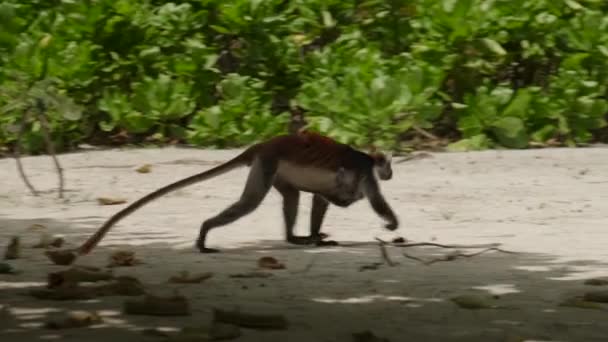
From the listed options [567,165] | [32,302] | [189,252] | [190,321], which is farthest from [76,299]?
[567,165]

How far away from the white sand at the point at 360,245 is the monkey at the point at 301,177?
182 millimetres

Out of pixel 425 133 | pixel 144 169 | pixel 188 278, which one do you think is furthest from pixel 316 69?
pixel 188 278

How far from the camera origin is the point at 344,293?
645 cm

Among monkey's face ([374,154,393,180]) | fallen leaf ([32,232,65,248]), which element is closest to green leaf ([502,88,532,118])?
monkey's face ([374,154,393,180])

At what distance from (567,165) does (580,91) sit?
175cm

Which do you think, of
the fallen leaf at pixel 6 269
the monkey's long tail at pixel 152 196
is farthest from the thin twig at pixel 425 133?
the fallen leaf at pixel 6 269

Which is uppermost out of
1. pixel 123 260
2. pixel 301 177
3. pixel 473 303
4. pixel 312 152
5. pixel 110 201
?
pixel 312 152

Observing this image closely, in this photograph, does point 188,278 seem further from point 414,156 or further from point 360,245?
point 414,156

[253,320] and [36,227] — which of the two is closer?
[253,320]

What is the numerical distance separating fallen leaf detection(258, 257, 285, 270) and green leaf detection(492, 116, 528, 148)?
5.61 m

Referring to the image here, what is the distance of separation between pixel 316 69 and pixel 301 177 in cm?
516

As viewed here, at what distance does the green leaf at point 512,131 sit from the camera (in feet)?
40.9

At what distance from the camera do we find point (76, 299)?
241 inches

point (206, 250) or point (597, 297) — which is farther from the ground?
point (597, 297)
